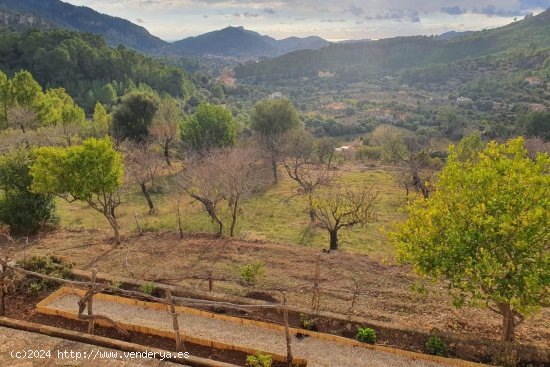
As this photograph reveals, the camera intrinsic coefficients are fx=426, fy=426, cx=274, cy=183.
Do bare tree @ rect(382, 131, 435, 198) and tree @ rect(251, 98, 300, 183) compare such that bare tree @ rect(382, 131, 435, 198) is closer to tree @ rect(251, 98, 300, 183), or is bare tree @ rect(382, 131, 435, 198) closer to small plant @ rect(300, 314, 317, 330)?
tree @ rect(251, 98, 300, 183)

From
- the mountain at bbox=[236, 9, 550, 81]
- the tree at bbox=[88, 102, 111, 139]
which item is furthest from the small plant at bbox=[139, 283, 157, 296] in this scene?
the mountain at bbox=[236, 9, 550, 81]

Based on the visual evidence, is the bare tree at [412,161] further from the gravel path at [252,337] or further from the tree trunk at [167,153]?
the tree trunk at [167,153]

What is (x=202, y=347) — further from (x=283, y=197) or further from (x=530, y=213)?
(x=283, y=197)

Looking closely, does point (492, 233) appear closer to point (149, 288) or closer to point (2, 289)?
point (149, 288)

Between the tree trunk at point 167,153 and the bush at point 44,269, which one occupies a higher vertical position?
the bush at point 44,269

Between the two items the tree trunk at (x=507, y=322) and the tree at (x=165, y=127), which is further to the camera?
the tree at (x=165, y=127)

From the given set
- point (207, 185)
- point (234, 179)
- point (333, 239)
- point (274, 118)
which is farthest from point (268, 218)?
point (274, 118)

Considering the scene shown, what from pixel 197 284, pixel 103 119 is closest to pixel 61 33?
pixel 103 119

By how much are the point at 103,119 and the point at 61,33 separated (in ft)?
147

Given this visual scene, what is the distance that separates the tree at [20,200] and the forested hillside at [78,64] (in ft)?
155

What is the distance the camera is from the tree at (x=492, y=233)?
8.35 metres

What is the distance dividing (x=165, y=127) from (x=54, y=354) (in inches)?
1254

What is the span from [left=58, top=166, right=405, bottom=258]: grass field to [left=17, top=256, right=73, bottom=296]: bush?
6.75 meters

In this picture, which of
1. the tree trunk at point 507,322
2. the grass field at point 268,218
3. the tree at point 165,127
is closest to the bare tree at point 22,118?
the tree at point 165,127
